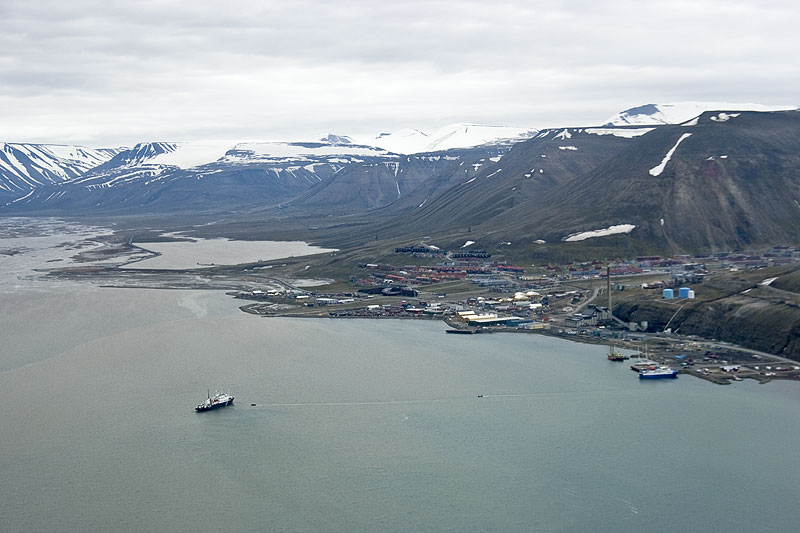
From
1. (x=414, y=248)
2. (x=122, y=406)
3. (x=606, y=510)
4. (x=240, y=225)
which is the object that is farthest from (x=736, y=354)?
(x=240, y=225)

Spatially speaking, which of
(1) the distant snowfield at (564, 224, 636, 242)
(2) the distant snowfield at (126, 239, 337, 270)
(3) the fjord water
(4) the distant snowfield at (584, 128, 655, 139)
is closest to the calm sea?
(3) the fjord water

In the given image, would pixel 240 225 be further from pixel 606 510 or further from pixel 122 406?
pixel 606 510

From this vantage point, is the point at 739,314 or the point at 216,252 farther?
the point at 216,252

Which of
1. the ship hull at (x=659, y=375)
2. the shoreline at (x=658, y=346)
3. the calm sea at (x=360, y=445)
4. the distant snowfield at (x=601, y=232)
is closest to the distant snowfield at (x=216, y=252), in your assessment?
the distant snowfield at (x=601, y=232)

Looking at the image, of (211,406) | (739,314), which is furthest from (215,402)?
(739,314)

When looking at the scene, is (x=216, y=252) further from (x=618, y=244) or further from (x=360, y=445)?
(x=360, y=445)

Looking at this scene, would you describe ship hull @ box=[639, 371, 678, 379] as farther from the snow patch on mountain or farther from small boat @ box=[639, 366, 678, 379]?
the snow patch on mountain

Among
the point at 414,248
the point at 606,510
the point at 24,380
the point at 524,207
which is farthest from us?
the point at 524,207
